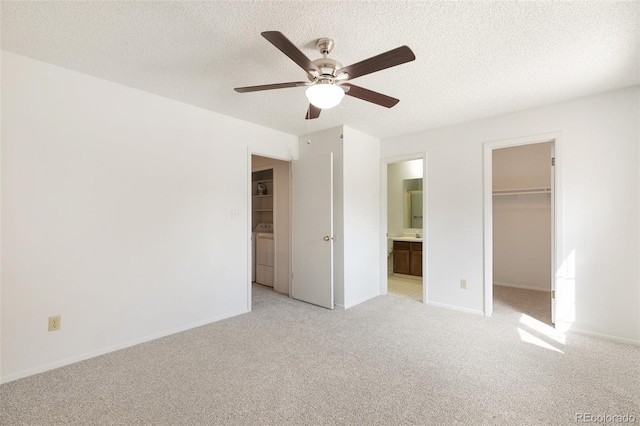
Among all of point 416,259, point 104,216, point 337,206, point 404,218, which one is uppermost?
point 337,206

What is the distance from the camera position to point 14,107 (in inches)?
83.4

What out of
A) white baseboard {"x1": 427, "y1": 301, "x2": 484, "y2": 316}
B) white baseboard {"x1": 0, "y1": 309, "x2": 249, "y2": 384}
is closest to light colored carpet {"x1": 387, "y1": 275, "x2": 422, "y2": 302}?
white baseboard {"x1": 427, "y1": 301, "x2": 484, "y2": 316}

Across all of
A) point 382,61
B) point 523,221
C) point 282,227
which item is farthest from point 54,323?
point 523,221

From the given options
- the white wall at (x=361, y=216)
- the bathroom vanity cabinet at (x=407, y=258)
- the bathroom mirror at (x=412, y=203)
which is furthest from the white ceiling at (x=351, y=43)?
the bathroom vanity cabinet at (x=407, y=258)

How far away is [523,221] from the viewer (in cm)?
481

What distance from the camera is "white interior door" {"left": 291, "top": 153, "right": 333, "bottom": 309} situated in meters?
3.72

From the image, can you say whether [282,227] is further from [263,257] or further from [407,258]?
[407,258]

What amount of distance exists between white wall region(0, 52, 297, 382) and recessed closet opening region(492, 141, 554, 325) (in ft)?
13.9

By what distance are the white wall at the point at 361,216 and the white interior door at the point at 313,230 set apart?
24cm

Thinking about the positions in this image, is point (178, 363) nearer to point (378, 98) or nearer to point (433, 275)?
point (378, 98)

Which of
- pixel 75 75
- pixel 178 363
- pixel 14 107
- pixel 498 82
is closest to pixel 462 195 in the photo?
pixel 498 82

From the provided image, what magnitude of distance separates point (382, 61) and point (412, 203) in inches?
183

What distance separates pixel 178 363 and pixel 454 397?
6.90 ft

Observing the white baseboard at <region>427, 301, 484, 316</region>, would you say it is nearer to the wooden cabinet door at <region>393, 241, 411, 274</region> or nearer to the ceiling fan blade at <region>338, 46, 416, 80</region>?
the wooden cabinet door at <region>393, 241, 411, 274</region>
